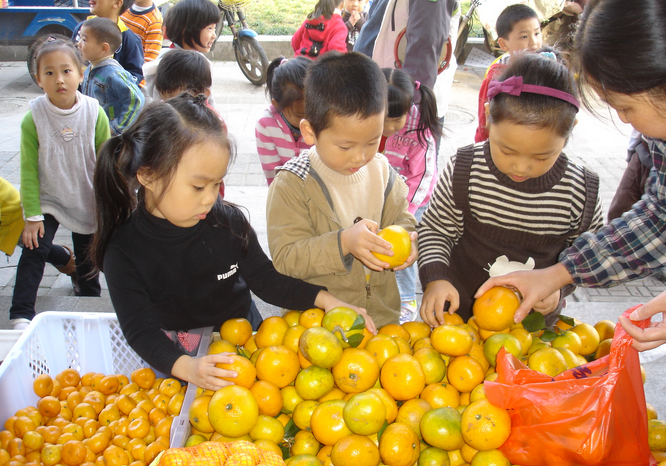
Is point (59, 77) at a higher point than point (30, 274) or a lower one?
higher

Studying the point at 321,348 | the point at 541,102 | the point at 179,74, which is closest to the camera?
the point at 321,348

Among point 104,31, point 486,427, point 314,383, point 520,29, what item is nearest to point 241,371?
point 314,383

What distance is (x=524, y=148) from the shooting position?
5.61 ft

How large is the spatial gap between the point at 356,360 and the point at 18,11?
10.8m

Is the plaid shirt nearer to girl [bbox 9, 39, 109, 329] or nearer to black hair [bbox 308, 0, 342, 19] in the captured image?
girl [bbox 9, 39, 109, 329]

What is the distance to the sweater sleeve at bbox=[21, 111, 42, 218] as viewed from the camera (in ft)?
9.95

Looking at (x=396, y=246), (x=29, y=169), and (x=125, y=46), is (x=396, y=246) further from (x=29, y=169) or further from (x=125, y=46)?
(x=125, y=46)

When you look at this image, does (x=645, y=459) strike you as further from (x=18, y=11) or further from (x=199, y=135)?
(x=18, y=11)

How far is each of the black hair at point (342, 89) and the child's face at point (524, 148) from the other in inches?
18.1

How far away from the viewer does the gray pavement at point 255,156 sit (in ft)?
11.4

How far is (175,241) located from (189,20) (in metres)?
2.75

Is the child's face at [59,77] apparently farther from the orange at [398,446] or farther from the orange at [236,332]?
the orange at [398,446]

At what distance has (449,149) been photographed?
258 inches

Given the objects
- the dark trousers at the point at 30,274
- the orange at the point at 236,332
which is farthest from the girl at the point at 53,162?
the orange at the point at 236,332
